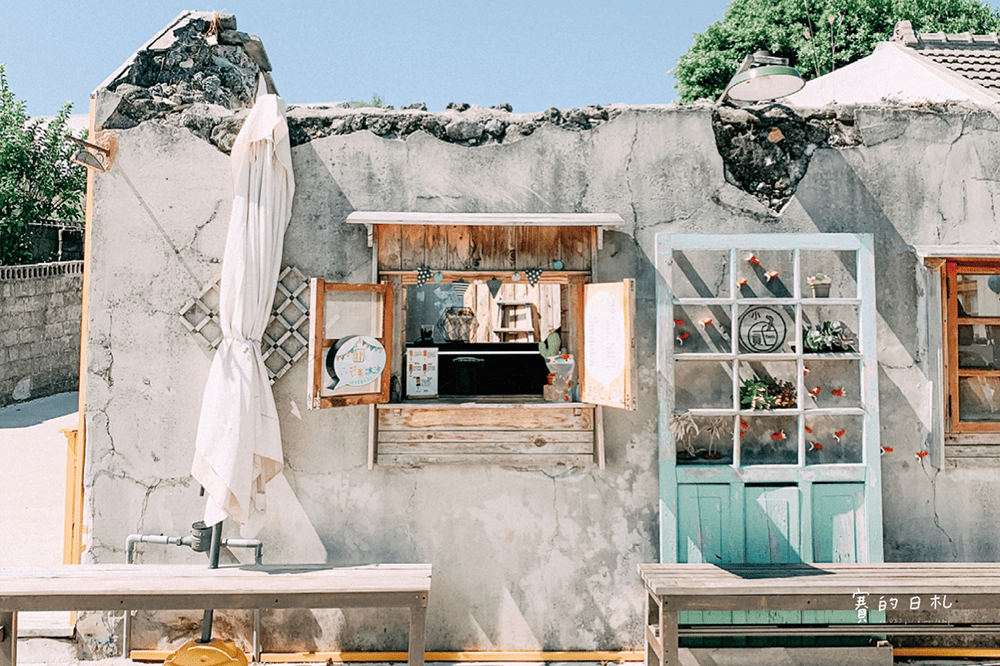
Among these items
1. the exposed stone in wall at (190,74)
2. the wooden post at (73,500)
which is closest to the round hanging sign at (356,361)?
the exposed stone in wall at (190,74)

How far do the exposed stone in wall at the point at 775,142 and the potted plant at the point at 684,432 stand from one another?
164 centimetres

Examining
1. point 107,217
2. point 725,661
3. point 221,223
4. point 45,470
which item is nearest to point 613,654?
point 725,661

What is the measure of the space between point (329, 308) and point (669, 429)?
2.32 metres

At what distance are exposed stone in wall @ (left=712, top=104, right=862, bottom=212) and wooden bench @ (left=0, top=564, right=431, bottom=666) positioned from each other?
343cm

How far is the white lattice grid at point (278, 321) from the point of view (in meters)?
4.20

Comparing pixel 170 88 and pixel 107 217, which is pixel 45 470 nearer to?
pixel 107 217

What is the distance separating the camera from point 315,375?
12.5ft

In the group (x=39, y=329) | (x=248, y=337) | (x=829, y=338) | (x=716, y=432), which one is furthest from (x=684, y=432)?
(x=39, y=329)

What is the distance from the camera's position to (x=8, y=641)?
3.66 metres

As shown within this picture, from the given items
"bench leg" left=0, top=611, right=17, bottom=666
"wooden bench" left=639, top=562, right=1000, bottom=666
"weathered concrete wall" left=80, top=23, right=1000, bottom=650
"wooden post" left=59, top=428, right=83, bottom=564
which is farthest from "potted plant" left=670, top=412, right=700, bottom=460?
"bench leg" left=0, top=611, right=17, bottom=666

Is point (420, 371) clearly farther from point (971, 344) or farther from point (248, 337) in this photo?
point (971, 344)

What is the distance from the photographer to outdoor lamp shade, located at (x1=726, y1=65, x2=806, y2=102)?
3.94m

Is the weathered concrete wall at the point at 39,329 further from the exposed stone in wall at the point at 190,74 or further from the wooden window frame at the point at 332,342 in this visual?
the wooden window frame at the point at 332,342

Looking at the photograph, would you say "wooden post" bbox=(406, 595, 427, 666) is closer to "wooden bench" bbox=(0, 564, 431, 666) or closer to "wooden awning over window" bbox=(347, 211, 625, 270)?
"wooden bench" bbox=(0, 564, 431, 666)
